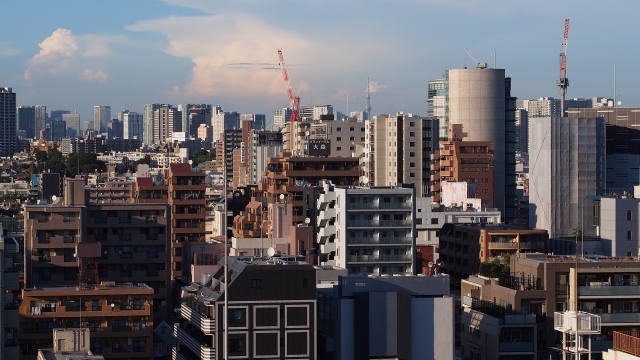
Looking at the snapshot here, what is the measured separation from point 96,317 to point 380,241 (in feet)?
63.1

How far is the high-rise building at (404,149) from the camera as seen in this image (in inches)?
3937

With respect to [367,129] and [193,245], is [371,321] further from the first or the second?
[367,129]

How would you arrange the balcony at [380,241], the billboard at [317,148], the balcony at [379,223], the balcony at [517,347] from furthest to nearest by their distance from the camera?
the billboard at [317,148] → the balcony at [379,223] → the balcony at [380,241] → the balcony at [517,347]

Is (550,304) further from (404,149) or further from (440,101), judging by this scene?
(440,101)

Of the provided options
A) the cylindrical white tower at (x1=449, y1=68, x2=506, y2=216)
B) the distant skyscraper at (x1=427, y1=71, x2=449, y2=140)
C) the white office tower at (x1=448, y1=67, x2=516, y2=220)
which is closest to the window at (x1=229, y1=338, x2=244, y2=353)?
the white office tower at (x1=448, y1=67, x2=516, y2=220)

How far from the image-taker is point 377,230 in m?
60.1

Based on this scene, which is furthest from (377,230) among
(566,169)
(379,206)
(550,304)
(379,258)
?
(566,169)

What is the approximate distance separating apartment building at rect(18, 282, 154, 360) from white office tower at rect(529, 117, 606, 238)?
38.8 m

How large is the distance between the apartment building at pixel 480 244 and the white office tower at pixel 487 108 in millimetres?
48401

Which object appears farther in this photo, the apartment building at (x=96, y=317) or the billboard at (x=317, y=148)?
the billboard at (x=317, y=148)

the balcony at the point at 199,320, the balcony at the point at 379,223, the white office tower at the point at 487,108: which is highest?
the white office tower at the point at 487,108

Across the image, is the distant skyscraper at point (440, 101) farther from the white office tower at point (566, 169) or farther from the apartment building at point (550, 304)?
the apartment building at point (550, 304)

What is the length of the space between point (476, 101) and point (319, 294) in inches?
3123

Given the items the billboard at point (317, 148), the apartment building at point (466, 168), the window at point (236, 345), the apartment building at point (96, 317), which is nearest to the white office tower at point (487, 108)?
the apartment building at point (466, 168)
